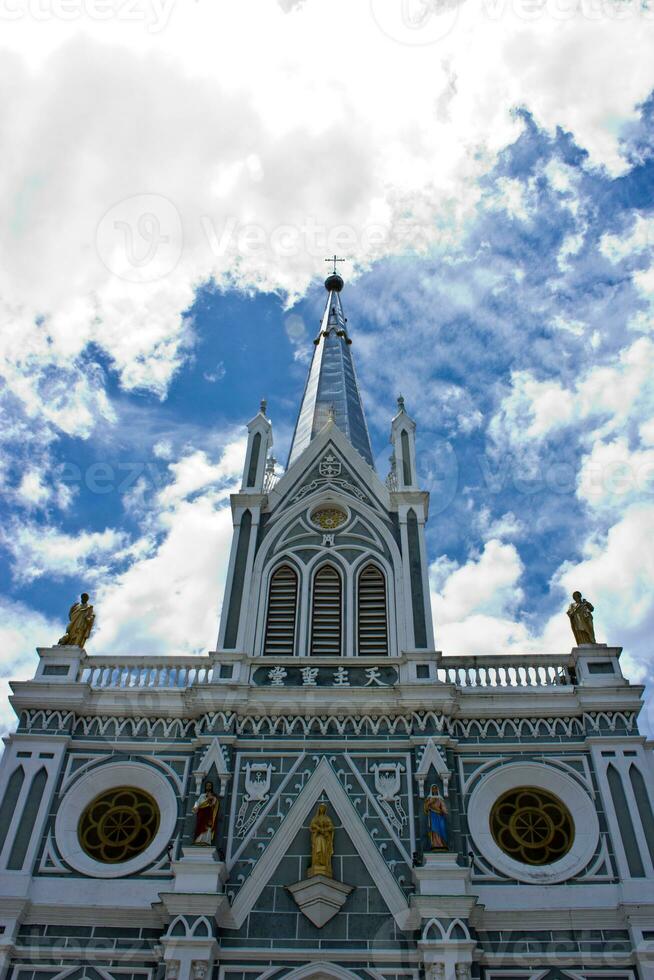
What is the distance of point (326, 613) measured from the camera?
2167 cm

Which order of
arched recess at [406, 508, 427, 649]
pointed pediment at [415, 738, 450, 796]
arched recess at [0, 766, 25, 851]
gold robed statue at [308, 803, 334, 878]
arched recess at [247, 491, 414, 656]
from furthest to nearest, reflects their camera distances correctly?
1. arched recess at [247, 491, 414, 656]
2. arched recess at [406, 508, 427, 649]
3. pointed pediment at [415, 738, 450, 796]
4. arched recess at [0, 766, 25, 851]
5. gold robed statue at [308, 803, 334, 878]

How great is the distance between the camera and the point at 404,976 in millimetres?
15641

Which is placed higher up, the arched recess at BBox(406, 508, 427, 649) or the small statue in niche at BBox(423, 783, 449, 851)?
the arched recess at BBox(406, 508, 427, 649)

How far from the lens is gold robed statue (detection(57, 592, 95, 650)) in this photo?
20.7 meters

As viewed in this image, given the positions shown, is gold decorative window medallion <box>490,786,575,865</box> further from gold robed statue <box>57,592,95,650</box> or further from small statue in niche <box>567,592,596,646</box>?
gold robed statue <box>57,592,95,650</box>

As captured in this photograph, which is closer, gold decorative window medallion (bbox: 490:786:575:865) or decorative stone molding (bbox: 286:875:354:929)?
decorative stone molding (bbox: 286:875:354:929)

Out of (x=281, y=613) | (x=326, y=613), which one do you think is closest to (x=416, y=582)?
(x=326, y=613)

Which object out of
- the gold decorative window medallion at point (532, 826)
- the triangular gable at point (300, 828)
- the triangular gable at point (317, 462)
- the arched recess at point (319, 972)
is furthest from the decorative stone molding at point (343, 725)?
the triangular gable at point (317, 462)

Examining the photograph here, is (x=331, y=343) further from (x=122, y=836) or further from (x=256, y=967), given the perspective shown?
(x=256, y=967)

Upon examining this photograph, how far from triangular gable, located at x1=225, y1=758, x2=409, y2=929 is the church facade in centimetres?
4

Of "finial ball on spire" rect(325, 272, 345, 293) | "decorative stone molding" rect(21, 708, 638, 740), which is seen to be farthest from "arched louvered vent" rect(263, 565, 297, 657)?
"finial ball on spire" rect(325, 272, 345, 293)

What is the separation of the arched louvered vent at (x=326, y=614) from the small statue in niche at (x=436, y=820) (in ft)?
14.0

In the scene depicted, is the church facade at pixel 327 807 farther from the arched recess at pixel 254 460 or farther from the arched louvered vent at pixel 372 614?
the arched recess at pixel 254 460

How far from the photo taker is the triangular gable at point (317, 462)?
24.2 m
